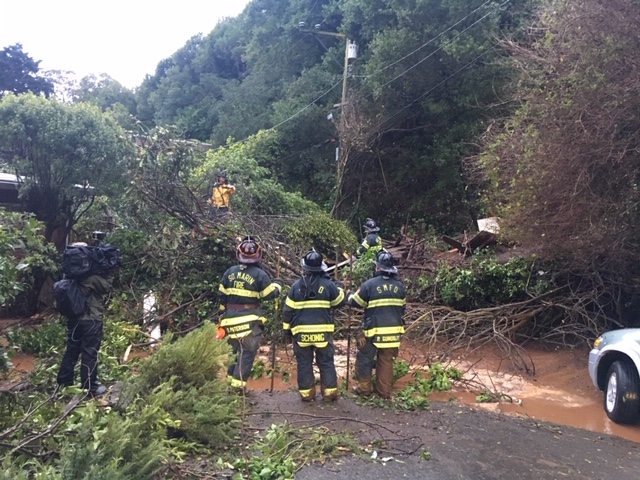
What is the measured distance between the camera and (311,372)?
618cm

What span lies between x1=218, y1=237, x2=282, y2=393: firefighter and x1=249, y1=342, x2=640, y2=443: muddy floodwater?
2.97 feet

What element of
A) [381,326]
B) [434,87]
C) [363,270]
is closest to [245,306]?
[381,326]

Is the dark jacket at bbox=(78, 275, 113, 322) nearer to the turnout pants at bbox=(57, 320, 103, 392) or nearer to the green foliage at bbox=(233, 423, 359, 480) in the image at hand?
the turnout pants at bbox=(57, 320, 103, 392)

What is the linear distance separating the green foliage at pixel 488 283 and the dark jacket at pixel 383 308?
303 cm

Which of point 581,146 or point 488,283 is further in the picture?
point 488,283

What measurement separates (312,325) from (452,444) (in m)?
1.92

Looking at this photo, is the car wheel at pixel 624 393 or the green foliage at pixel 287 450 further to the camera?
the car wheel at pixel 624 393

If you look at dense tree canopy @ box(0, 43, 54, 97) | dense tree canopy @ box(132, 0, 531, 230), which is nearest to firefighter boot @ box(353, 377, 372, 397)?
dense tree canopy @ box(132, 0, 531, 230)

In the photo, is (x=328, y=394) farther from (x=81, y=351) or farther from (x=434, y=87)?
(x=434, y=87)

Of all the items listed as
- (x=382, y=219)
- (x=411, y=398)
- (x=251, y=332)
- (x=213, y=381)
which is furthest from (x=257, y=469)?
(x=382, y=219)

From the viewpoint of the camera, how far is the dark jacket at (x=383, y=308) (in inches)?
249

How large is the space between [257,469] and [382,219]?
702 inches

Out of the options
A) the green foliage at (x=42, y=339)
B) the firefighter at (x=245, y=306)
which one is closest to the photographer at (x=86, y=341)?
the firefighter at (x=245, y=306)

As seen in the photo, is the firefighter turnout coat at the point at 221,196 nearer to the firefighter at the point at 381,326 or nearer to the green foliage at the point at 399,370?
the green foliage at the point at 399,370
